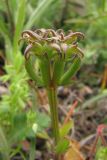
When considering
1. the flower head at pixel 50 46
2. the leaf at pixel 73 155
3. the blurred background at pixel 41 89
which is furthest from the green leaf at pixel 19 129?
the flower head at pixel 50 46

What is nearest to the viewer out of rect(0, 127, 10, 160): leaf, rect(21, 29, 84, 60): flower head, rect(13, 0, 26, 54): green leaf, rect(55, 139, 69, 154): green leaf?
rect(21, 29, 84, 60): flower head

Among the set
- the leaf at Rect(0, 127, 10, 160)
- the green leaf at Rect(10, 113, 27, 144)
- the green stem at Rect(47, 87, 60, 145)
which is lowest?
the leaf at Rect(0, 127, 10, 160)

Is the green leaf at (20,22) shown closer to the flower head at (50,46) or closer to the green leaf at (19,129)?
the green leaf at (19,129)

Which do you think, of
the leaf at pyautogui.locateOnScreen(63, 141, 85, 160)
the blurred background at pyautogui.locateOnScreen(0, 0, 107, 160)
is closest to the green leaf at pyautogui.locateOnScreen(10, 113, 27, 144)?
the blurred background at pyautogui.locateOnScreen(0, 0, 107, 160)

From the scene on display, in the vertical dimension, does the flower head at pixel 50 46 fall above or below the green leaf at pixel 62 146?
above

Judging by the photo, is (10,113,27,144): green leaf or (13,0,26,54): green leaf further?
(13,0,26,54): green leaf

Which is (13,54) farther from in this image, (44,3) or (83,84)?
(83,84)

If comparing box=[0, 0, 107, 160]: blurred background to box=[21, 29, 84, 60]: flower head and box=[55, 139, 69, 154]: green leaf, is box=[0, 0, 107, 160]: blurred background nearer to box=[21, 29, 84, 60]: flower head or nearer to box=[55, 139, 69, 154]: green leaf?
box=[55, 139, 69, 154]: green leaf

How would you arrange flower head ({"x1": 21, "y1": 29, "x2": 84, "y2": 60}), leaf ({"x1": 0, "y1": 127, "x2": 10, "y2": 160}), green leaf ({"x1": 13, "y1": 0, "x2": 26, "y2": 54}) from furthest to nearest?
1. green leaf ({"x1": 13, "y1": 0, "x2": 26, "y2": 54})
2. leaf ({"x1": 0, "y1": 127, "x2": 10, "y2": 160})
3. flower head ({"x1": 21, "y1": 29, "x2": 84, "y2": 60})

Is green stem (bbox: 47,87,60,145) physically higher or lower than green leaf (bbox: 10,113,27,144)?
higher

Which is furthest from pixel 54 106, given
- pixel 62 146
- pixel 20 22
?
pixel 20 22
